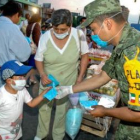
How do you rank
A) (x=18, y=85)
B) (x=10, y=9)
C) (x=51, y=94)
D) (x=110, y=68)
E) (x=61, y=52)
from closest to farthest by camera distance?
(x=110, y=68), (x=18, y=85), (x=51, y=94), (x=61, y=52), (x=10, y=9)

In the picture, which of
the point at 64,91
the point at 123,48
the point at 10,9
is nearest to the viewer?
the point at 123,48

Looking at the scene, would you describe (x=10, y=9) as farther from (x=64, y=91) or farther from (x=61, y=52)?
(x=64, y=91)

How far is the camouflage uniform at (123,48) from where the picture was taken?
1.39 meters

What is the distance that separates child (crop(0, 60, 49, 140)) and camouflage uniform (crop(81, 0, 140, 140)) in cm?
93

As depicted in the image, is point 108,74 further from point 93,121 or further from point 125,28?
point 93,121

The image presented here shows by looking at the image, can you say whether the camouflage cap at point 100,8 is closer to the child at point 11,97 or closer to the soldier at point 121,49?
the soldier at point 121,49

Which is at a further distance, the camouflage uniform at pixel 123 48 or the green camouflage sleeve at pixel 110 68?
the green camouflage sleeve at pixel 110 68

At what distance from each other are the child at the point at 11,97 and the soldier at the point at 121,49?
35.7 inches

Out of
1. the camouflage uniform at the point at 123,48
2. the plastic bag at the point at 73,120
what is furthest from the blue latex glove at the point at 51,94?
the camouflage uniform at the point at 123,48

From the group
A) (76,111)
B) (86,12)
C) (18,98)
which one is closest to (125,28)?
(86,12)

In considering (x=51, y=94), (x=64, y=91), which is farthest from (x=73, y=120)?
(x=51, y=94)

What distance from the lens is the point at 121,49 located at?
145 centimetres

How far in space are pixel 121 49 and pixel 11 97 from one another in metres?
1.32

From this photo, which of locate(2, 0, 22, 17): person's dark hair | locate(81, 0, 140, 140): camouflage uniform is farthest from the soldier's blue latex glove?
locate(2, 0, 22, 17): person's dark hair
